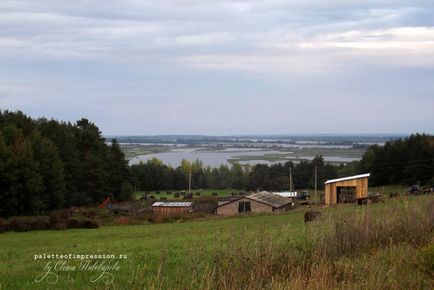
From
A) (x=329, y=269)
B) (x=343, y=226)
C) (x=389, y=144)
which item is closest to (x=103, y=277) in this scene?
(x=329, y=269)

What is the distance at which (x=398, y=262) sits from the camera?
9617 mm

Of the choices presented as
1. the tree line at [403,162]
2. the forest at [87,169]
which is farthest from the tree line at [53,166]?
the tree line at [403,162]

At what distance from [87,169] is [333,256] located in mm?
63626

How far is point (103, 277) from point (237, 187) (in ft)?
351

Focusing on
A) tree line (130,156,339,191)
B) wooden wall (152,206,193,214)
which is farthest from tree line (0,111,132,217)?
wooden wall (152,206,193,214)

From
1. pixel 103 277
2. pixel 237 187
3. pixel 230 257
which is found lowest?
pixel 237 187

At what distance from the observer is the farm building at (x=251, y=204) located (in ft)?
182

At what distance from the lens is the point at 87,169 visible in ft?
233

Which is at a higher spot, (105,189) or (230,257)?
(230,257)

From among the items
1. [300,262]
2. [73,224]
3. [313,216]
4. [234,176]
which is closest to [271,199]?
[73,224]

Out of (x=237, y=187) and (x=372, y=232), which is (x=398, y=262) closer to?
(x=372, y=232)

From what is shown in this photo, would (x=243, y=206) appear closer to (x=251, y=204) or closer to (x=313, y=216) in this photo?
(x=251, y=204)

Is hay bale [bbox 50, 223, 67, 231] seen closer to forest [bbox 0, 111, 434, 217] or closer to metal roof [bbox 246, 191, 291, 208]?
forest [bbox 0, 111, 434, 217]

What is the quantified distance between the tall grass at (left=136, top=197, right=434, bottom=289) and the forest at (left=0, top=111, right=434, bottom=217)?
4702cm
